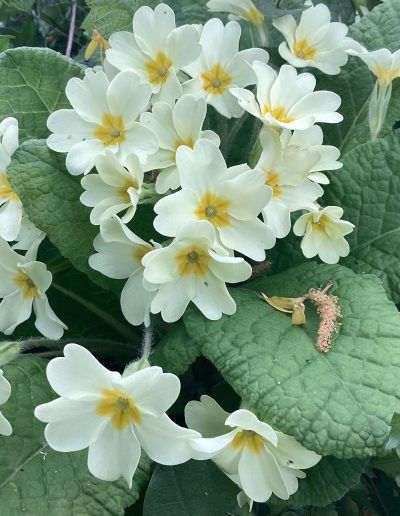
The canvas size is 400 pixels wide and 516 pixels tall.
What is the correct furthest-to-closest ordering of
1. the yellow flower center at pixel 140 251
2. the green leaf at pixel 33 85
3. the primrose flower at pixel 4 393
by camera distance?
the green leaf at pixel 33 85
the yellow flower center at pixel 140 251
the primrose flower at pixel 4 393

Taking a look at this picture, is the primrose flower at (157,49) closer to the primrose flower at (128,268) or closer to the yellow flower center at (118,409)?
the primrose flower at (128,268)

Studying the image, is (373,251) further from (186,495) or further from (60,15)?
(60,15)

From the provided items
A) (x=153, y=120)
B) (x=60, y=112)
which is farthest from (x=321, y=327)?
(x=60, y=112)

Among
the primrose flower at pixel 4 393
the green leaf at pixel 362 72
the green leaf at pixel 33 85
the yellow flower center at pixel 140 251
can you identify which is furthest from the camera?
the green leaf at pixel 362 72

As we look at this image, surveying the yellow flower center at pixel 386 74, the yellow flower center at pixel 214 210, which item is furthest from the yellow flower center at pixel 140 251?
the yellow flower center at pixel 386 74

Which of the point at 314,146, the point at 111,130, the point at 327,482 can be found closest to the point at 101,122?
the point at 111,130

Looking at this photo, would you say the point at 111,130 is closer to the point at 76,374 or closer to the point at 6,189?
the point at 6,189
